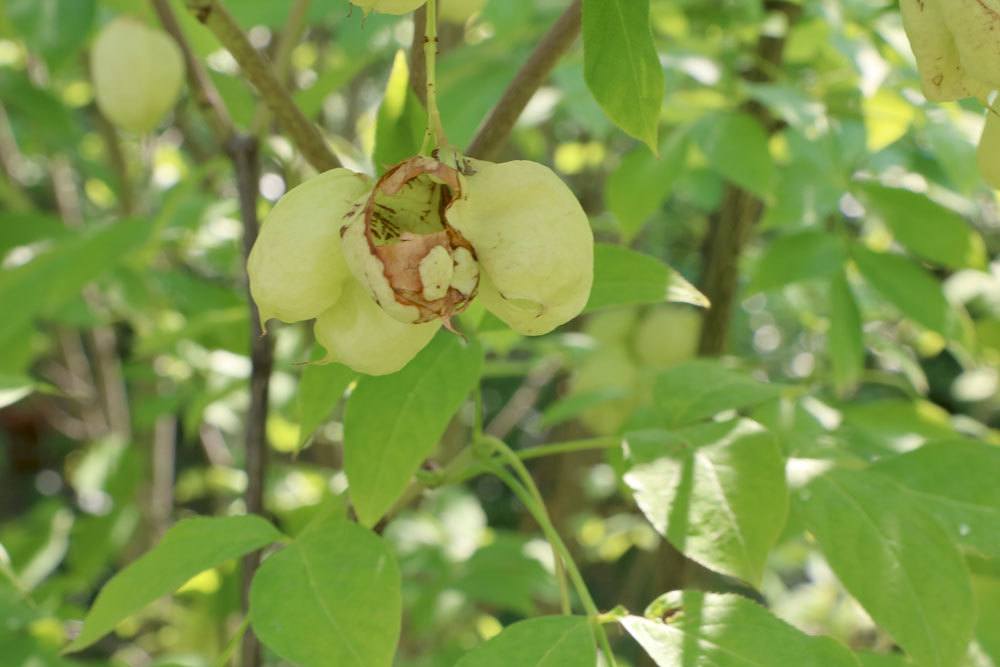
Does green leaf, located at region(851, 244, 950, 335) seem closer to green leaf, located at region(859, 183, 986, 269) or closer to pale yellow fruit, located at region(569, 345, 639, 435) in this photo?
green leaf, located at region(859, 183, 986, 269)

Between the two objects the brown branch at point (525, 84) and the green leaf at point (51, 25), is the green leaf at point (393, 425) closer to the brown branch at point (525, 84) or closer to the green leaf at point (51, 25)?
the brown branch at point (525, 84)

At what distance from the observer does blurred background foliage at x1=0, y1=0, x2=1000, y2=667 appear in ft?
2.84

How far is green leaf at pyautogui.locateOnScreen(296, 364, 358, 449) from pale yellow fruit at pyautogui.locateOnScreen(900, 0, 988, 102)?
28 cm

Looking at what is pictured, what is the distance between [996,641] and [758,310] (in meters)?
1.52

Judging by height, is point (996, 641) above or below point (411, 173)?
below

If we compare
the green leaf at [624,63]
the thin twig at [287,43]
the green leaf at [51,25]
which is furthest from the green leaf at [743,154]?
the green leaf at [51,25]

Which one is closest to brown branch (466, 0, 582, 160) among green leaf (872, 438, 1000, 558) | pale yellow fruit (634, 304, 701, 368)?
green leaf (872, 438, 1000, 558)

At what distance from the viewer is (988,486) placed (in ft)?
1.92

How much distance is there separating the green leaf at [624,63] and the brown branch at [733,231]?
0.66m

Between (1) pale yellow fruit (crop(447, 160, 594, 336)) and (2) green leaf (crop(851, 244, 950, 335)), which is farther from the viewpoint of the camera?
(2) green leaf (crop(851, 244, 950, 335))

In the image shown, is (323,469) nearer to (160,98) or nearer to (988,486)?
(160,98)

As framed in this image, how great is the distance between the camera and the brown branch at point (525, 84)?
0.56 meters

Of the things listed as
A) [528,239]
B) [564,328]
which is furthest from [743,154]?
[564,328]

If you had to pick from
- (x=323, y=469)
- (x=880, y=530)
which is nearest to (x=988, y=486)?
(x=880, y=530)
